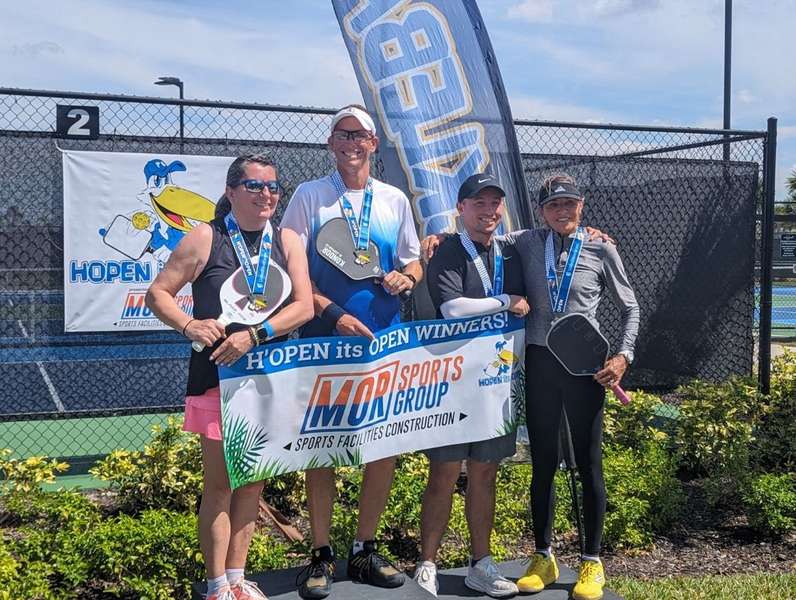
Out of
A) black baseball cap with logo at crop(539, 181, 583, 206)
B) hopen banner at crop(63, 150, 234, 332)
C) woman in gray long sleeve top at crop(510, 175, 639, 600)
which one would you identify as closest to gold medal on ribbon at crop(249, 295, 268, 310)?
woman in gray long sleeve top at crop(510, 175, 639, 600)

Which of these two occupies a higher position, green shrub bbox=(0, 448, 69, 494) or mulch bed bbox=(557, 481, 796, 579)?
green shrub bbox=(0, 448, 69, 494)

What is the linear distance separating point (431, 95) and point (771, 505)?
354cm

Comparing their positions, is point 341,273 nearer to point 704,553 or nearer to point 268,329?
point 268,329

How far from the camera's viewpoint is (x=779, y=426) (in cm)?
665

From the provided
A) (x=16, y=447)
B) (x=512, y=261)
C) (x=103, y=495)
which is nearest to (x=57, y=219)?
(x=16, y=447)

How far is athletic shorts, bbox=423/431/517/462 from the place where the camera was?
13.9 feet

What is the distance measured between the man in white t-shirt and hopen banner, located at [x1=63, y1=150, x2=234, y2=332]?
3441 millimetres

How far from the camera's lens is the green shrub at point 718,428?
20.4 ft

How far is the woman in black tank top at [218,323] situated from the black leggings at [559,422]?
1.24 m

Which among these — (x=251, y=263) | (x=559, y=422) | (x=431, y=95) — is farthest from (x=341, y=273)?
(x=431, y=95)

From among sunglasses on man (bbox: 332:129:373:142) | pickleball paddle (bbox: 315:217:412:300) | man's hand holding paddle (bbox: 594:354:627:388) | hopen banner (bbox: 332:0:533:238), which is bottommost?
man's hand holding paddle (bbox: 594:354:627:388)

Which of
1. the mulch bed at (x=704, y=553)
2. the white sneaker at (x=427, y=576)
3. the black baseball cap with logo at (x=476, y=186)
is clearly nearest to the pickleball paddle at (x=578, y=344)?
the black baseball cap with logo at (x=476, y=186)

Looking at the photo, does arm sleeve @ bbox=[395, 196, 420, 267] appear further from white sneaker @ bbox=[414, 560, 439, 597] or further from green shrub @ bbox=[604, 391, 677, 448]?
green shrub @ bbox=[604, 391, 677, 448]

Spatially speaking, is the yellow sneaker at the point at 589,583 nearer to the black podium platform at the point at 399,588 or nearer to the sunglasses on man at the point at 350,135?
the black podium platform at the point at 399,588
